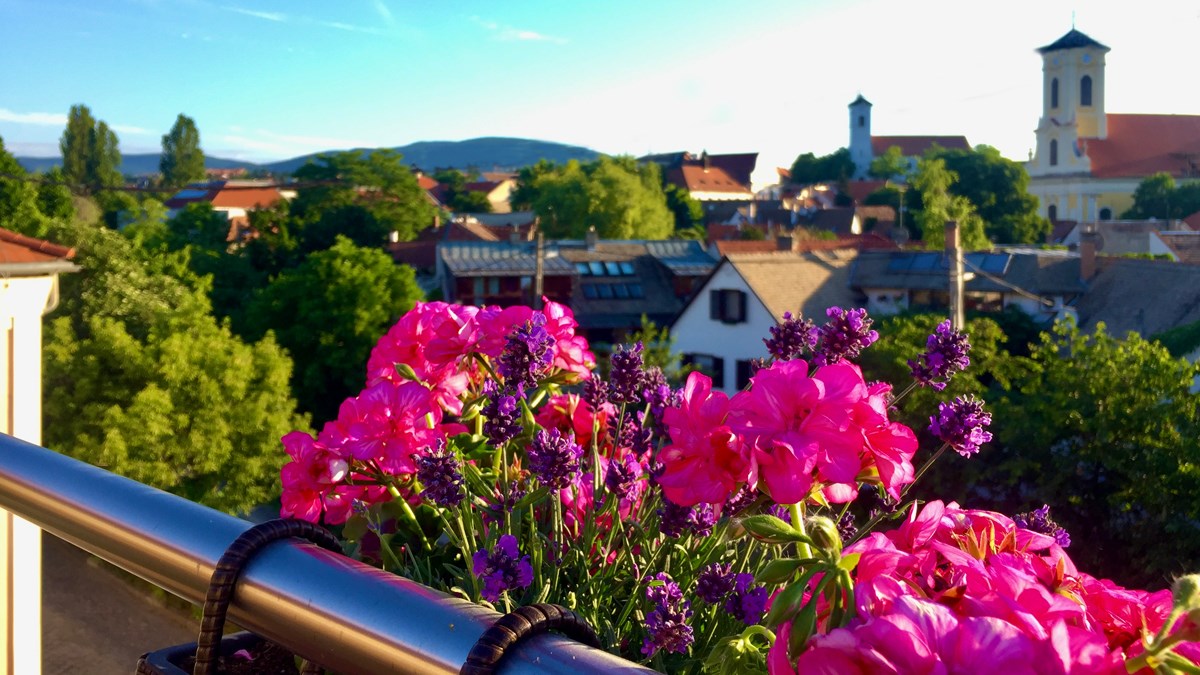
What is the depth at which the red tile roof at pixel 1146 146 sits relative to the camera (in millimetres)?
90938

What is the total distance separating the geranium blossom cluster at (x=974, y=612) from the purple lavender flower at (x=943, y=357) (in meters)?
0.45

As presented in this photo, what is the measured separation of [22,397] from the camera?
3.65m

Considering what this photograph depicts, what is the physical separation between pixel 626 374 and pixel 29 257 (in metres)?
3.92

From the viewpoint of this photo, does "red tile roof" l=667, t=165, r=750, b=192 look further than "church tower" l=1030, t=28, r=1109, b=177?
Yes

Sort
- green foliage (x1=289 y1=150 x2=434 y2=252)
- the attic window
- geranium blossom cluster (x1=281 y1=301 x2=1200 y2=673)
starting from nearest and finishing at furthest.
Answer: geranium blossom cluster (x1=281 y1=301 x2=1200 y2=673), the attic window, green foliage (x1=289 y1=150 x2=434 y2=252)

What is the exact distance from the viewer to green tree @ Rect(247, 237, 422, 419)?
1166 inches

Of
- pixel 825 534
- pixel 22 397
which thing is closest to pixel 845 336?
pixel 825 534

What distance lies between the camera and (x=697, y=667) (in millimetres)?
1234

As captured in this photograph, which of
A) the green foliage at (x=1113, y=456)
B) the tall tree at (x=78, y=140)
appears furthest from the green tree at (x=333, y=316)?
the tall tree at (x=78, y=140)

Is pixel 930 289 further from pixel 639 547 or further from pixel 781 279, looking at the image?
pixel 639 547

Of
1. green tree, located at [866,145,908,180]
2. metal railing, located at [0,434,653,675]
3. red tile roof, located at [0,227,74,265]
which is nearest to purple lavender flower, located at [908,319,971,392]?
metal railing, located at [0,434,653,675]

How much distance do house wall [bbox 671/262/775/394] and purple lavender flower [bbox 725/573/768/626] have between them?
2650 centimetres

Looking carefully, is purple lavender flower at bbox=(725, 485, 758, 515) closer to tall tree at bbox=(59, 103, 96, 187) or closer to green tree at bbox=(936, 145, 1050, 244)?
green tree at bbox=(936, 145, 1050, 244)

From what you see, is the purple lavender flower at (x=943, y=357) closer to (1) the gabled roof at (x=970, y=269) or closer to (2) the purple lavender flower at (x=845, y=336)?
(2) the purple lavender flower at (x=845, y=336)
